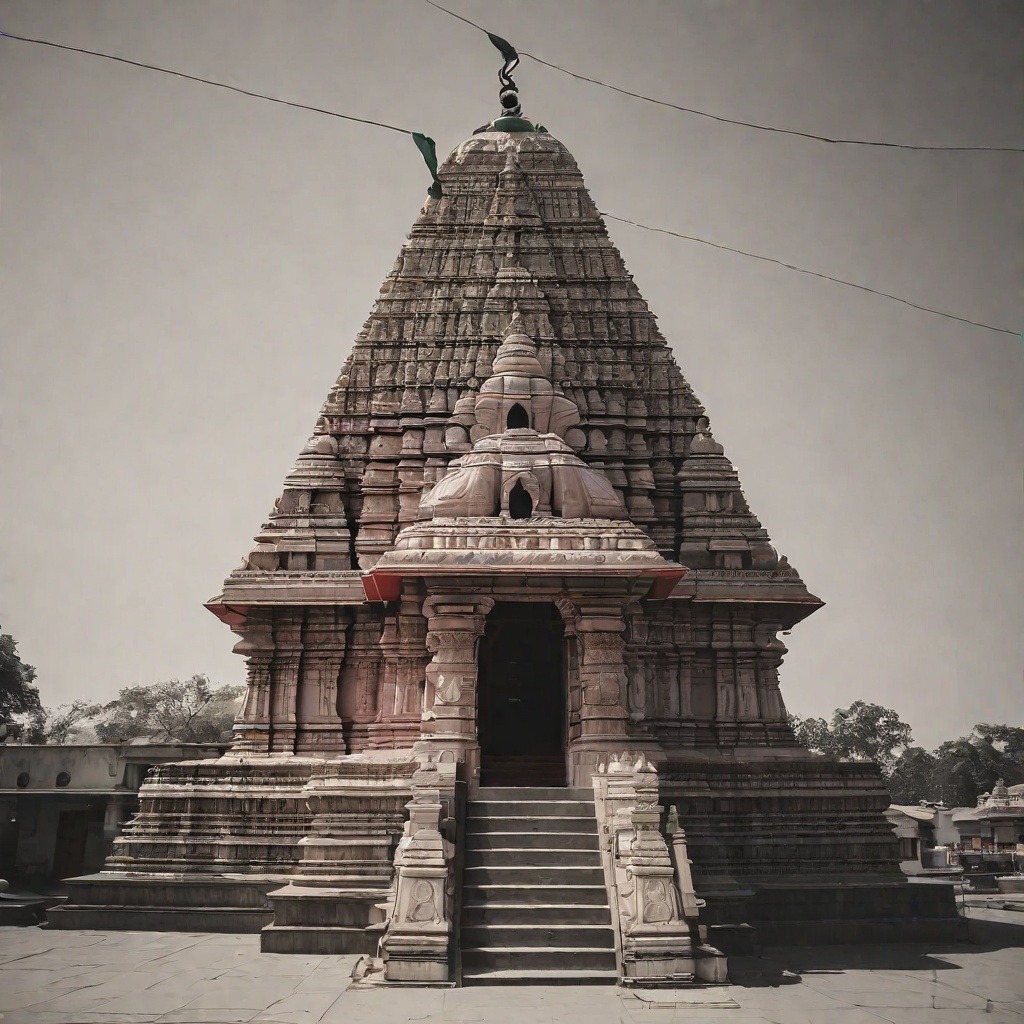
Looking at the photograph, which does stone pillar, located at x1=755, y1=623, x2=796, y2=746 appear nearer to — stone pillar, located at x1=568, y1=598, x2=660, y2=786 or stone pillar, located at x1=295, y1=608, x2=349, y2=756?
stone pillar, located at x1=568, y1=598, x2=660, y2=786

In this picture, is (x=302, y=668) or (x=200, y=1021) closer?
(x=200, y=1021)

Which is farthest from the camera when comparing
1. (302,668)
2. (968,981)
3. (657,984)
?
(302,668)

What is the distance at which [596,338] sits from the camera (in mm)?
20219

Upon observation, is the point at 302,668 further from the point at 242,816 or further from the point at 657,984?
the point at 657,984

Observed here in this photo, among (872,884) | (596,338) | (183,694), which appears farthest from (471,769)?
(183,694)

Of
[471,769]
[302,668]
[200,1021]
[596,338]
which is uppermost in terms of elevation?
[596,338]

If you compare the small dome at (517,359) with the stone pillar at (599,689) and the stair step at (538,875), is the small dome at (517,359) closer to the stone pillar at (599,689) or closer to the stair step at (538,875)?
the stone pillar at (599,689)

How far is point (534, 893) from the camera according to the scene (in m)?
10.9

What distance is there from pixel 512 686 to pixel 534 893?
7.23 metres

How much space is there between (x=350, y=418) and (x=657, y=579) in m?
7.46

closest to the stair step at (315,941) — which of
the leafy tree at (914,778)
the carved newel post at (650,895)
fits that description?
the carved newel post at (650,895)

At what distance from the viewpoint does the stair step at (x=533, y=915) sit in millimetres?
10586

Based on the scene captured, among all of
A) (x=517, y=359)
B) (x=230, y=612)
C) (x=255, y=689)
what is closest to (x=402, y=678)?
(x=255, y=689)

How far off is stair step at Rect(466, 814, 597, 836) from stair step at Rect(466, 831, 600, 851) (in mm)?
161
